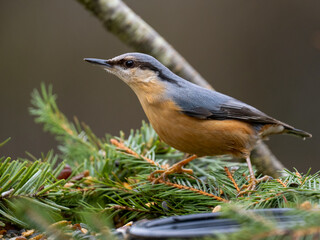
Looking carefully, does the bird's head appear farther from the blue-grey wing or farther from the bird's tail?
the bird's tail

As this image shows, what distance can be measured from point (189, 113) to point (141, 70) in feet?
0.88

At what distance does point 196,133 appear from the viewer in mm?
1519

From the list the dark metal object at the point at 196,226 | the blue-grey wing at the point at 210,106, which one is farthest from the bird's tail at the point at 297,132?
the dark metal object at the point at 196,226

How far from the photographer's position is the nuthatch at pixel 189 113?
4.94 feet

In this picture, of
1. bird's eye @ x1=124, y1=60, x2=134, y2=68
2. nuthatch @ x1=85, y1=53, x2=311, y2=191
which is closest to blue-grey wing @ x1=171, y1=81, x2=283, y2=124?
nuthatch @ x1=85, y1=53, x2=311, y2=191

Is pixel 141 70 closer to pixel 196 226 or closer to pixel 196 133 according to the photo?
pixel 196 133

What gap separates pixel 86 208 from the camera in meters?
1.15

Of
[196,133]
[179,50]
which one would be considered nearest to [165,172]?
[196,133]

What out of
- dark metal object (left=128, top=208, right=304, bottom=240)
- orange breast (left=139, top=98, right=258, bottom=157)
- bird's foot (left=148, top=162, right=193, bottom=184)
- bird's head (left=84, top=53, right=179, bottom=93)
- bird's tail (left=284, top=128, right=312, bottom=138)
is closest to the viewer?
dark metal object (left=128, top=208, right=304, bottom=240)

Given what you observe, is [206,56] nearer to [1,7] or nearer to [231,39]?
[231,39]


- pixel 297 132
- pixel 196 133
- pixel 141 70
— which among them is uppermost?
pixel 141 70

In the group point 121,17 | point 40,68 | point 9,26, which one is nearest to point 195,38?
point 40,68

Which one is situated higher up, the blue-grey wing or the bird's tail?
the blue-grey wing

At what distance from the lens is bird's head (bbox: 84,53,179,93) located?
1.66 meters
